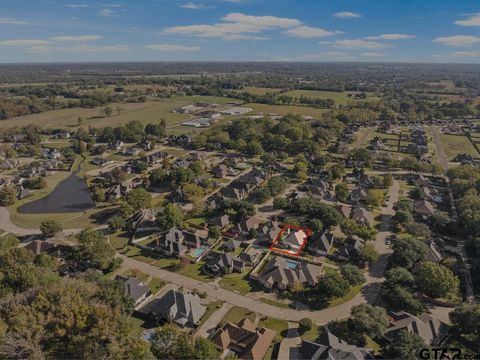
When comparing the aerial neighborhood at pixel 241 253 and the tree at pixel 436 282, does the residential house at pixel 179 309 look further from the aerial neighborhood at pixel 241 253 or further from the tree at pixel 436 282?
the tree at pixel 436 282

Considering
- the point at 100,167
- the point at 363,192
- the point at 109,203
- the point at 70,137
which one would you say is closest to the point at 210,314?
the point at 109,203

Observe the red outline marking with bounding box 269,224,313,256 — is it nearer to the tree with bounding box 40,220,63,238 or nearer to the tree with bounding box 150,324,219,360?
the tree with bounding box 150,324,219,360

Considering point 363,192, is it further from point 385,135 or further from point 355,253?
point 385,135

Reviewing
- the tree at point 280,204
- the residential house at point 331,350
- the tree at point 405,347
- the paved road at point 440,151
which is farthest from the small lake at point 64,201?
the paved road at point 440,151

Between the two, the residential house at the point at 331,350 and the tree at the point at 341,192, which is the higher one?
the tree at the point at 341,192

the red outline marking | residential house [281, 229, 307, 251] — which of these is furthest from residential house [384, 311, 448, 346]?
residential house [281, 229, 307, 251]
